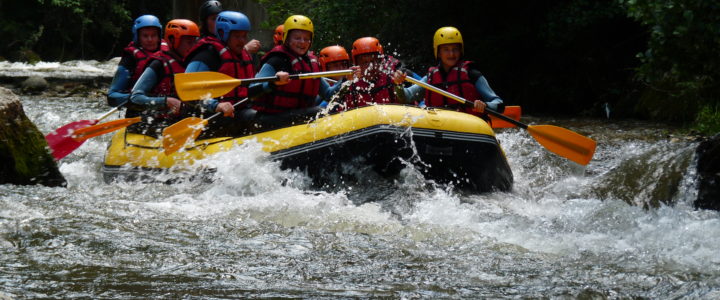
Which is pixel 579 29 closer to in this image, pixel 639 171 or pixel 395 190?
pixel 639 171

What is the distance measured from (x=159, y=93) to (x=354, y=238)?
10.4 ft

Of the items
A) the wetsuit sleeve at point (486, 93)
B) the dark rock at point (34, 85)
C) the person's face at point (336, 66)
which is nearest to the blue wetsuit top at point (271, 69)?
the person's face at point (336, 66)

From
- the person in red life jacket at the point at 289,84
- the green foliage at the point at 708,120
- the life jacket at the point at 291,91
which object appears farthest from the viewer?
the green foliage at the point at 708,120

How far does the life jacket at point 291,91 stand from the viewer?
22.8ft

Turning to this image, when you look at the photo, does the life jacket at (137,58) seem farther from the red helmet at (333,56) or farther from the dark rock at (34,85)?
the dark rock at (34,85)

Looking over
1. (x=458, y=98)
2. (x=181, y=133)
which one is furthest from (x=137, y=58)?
(x=458, y=98)

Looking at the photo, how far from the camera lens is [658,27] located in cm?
807

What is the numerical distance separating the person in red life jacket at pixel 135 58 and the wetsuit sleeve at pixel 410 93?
6.99ft

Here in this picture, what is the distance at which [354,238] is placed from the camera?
4.84 metres

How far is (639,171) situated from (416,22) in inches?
258

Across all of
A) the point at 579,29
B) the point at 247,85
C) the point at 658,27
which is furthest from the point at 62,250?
the point at 579,29

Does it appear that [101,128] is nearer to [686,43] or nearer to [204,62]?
[204,62]

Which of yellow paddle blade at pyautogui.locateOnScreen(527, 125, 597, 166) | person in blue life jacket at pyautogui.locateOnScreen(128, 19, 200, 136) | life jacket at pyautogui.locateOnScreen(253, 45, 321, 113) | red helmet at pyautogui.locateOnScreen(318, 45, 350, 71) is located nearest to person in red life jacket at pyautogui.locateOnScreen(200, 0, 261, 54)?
person in blue life jacket at pyautogui.locateOnScreen(128, 19, 200, 136)

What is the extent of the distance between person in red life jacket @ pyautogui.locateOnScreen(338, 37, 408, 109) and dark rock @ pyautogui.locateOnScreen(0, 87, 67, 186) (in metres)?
2.26
